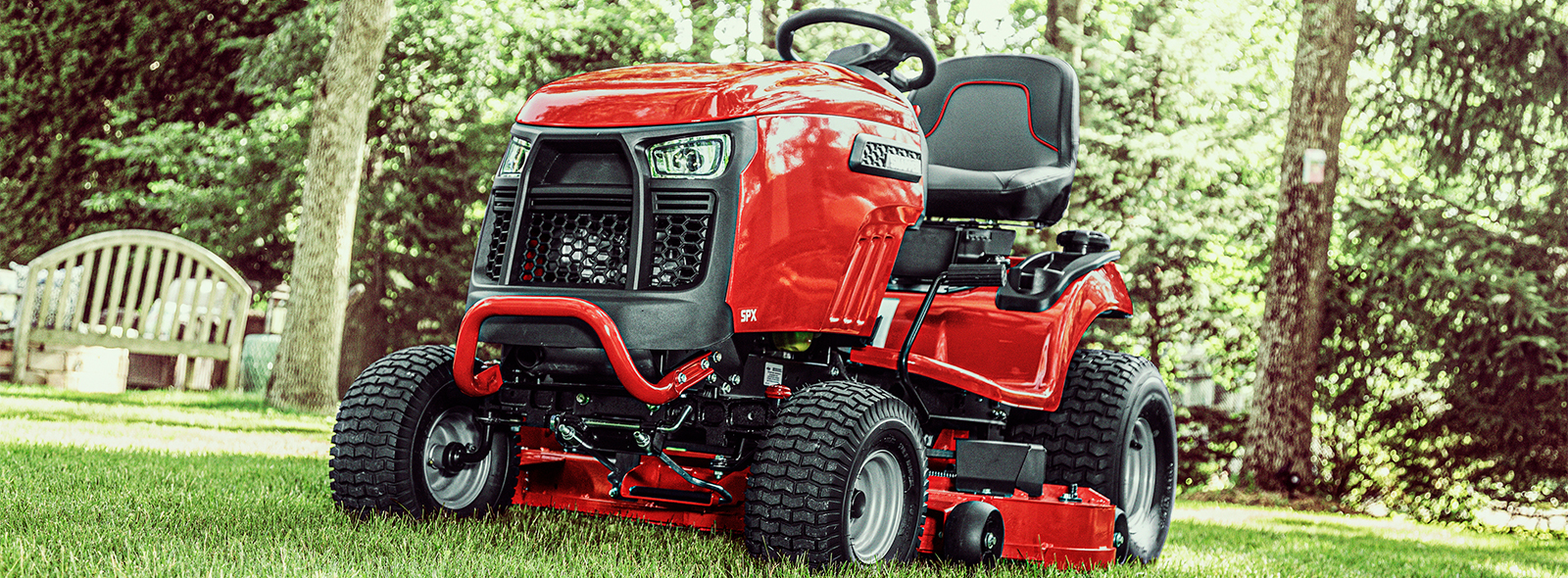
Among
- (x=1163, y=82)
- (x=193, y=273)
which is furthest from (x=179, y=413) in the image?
(x=1163, y=82)

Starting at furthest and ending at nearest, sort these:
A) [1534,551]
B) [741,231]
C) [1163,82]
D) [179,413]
→ [1163,82], [179,413], [1534,551], [741,231]

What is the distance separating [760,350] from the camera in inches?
136

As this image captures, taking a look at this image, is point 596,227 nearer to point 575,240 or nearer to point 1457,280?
point 575,240

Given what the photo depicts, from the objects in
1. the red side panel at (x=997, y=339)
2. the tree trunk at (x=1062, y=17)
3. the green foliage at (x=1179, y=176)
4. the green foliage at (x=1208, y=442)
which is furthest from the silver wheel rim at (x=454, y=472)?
the tree trunk at (x=1062, y=17)

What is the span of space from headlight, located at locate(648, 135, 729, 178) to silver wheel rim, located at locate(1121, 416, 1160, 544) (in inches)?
75.8

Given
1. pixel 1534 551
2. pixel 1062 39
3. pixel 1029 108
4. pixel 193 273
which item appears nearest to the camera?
pixel 1029 108

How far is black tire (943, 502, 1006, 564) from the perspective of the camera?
3.63m

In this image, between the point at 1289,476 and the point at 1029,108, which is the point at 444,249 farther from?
the point at 1029,108

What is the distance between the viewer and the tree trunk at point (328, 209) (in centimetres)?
915

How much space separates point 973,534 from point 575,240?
1250 millimetres

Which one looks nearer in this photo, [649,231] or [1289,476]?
[649,231]

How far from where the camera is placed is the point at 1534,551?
7.03 meters

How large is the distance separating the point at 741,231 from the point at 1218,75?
A: 9040 mm

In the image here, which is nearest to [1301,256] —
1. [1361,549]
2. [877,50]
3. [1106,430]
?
[1361,549]
